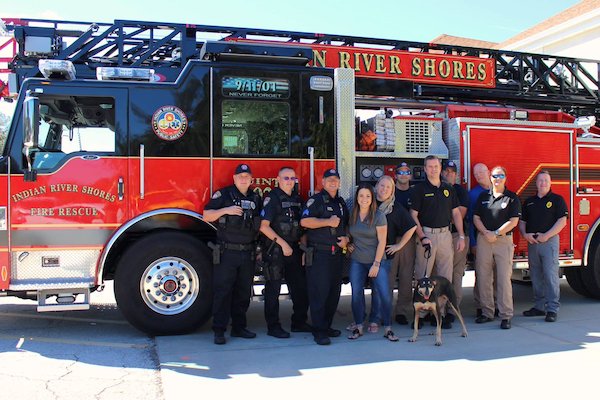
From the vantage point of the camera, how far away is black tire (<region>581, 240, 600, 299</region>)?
23.8ft

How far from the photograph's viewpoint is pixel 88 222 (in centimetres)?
529

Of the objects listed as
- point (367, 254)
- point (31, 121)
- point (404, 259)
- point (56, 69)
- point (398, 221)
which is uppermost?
point (56, 69)

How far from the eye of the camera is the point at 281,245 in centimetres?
532

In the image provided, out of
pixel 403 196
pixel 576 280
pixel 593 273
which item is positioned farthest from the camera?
pixel 576 280

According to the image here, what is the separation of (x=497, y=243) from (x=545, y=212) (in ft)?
2.65

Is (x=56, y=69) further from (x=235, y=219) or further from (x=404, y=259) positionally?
(x=404, y=259)

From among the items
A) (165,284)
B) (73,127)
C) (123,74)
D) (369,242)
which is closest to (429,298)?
(369,242)

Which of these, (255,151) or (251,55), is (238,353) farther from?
(251,55)

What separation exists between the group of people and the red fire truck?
0.34 m

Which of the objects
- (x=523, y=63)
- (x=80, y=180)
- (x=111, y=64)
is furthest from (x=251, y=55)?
(x=523, y=63)

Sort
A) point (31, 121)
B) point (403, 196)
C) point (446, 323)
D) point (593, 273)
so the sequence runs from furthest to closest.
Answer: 1. point (593, 273)
2. point (403, 196)
3. point (446, 323)
4. point (31, 121)

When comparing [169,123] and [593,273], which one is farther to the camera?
[593,273]

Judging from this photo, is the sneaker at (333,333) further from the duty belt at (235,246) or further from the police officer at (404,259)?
the duty belt at (235,246)

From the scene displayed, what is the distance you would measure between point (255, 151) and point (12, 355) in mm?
2978
